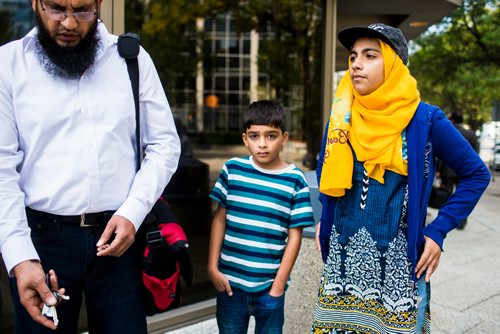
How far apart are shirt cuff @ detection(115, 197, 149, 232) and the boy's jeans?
80 cm

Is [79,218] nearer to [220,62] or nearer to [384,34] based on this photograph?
[384,34]

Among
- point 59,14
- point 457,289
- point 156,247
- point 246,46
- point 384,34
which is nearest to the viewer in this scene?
point 59,14

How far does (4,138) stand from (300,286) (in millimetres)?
2078

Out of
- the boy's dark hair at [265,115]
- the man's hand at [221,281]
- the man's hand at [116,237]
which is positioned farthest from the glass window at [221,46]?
the man's hand at [116,237]

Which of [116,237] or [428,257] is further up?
[116,237]

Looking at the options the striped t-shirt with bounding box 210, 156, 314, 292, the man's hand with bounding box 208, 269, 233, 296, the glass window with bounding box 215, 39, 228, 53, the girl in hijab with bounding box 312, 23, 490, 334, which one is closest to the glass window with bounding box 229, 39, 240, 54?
the glass window with bounding box 215, 39, 228, 53

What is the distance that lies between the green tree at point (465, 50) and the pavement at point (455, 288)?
9380 mm

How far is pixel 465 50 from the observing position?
1709 centimetres

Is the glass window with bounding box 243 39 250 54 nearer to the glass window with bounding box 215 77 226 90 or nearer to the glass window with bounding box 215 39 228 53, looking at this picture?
the glass window with bounding box 215 39 228 53

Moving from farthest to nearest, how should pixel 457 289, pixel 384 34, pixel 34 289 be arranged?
pixel 457 289, pixel 384 34, pixel 34 289

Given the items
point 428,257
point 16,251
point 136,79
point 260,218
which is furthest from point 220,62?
point 16,251

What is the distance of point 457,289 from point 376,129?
3.61 metres

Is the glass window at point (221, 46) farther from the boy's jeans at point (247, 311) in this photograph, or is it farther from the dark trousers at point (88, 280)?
the dark trousers at point (88, 280)

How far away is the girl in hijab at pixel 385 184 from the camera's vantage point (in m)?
1.99
